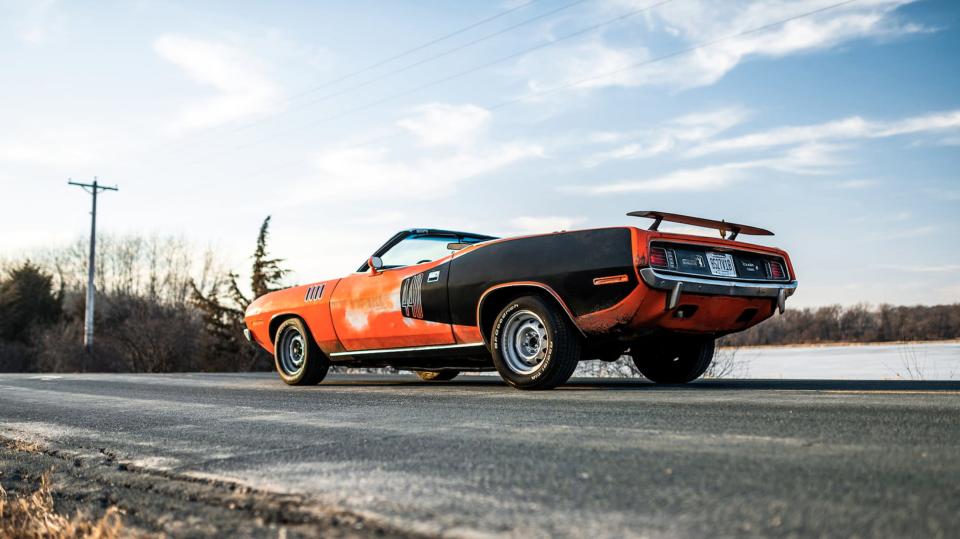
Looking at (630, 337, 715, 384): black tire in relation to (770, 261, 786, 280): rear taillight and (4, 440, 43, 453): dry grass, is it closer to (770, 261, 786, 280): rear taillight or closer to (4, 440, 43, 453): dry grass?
(770, 261, 786, 280): rear taillight

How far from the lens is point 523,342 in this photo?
246 inches

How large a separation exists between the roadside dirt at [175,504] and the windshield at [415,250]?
12.8 feet

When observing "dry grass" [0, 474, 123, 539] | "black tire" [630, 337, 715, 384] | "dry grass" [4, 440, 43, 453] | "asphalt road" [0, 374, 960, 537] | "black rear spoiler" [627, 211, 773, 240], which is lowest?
"dry grass" [0, 474, 123, 539]

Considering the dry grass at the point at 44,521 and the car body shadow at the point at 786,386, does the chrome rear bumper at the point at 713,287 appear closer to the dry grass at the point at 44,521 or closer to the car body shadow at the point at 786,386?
the car body shadow at the point at 786,386

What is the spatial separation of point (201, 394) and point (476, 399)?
306cm

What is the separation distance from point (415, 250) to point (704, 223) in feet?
9.18

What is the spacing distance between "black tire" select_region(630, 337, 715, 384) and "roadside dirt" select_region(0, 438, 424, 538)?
4.83 meters

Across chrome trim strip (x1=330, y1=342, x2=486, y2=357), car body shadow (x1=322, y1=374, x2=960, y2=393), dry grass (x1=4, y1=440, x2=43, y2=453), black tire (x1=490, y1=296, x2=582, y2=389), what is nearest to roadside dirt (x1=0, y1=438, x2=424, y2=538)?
dry grass (x1=4, y1=440, x2=43, y2=453)

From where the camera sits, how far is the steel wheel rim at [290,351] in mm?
8836

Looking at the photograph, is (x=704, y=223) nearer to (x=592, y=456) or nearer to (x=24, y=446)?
(x=592, y=456)

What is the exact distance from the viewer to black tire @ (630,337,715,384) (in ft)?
23.6

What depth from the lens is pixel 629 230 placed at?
5.59 m

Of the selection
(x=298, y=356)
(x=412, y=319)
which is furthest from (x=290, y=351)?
(x=412, y=319)

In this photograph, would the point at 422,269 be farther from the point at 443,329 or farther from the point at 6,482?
the point at 6,482
